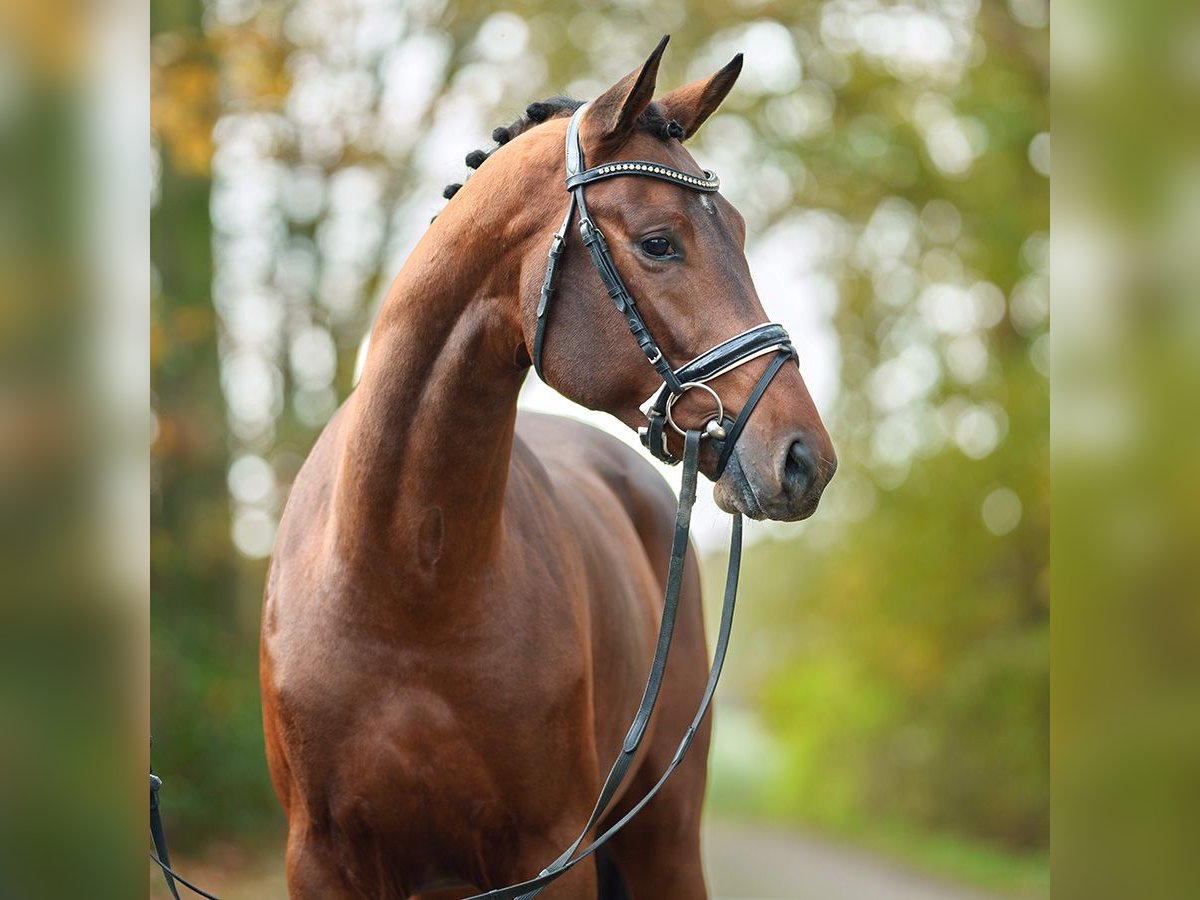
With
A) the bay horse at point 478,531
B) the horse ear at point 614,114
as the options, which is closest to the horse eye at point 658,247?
the bay horse at point 478,531

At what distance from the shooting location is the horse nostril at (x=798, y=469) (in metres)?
2.19

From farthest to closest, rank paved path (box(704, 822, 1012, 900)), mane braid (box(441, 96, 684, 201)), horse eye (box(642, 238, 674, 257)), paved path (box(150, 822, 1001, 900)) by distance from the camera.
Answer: paved path (box(704, 822, 1012, 900)) < paved path (box(150, 822, 1001, 900)) < mane braid (box(441, 96, 684, 201)) < horse eye (box(642, 238, 674, 257))

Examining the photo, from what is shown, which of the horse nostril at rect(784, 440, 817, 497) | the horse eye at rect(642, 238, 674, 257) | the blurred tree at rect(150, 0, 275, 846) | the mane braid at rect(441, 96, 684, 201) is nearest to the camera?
the horse nostril at rect(784, 440, 817, 497)

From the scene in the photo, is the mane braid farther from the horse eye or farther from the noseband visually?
the horse eye

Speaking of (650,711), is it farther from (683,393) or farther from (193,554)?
(193,554)

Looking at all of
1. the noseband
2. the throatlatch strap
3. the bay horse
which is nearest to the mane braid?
the bay horse

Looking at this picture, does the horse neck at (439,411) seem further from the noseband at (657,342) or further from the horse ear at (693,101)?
the horse ear at (693,101)

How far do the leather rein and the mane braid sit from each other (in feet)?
0.41

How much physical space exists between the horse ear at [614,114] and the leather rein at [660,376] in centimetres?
3

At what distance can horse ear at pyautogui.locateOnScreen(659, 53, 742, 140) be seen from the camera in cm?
258

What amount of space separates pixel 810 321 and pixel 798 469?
31.7ft

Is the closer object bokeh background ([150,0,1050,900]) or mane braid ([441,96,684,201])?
mane braid ([441,96,684,201])

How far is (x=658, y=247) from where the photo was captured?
2363 mm
